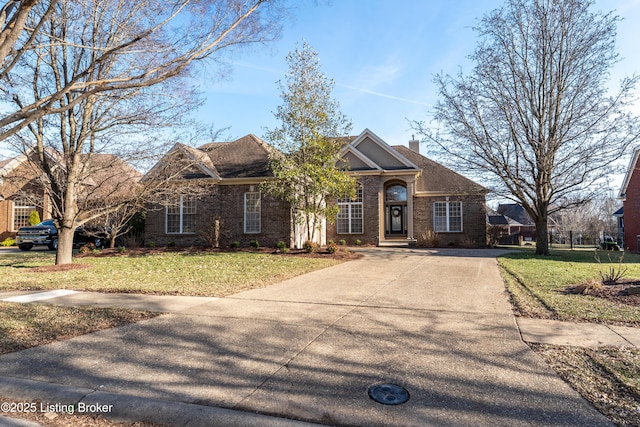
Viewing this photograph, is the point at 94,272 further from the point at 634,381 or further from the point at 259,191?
the point at 634,381

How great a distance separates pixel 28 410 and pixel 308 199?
47.6ft

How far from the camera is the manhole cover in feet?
10.6


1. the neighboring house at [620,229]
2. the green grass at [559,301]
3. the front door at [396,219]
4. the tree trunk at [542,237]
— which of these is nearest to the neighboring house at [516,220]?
the neighboring house at [620,229]

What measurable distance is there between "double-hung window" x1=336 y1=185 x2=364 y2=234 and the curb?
1952cm

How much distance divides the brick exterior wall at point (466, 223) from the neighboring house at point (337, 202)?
6 centimetres

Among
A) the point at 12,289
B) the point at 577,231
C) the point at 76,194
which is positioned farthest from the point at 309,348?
the point at 577,231

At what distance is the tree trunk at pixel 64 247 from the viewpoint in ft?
41.3

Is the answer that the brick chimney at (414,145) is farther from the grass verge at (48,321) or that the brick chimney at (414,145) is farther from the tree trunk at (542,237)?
the grass verge at (48,321)

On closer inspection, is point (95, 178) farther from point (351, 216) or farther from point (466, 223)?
point (466, 223)

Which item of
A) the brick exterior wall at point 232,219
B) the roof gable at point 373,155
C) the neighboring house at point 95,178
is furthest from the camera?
the roof gable at point 373,155

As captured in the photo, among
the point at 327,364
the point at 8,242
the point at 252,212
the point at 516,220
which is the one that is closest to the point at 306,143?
the point at 252,212

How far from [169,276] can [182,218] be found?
34.3 feet

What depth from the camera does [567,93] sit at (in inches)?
674

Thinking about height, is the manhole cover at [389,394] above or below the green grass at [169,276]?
below
